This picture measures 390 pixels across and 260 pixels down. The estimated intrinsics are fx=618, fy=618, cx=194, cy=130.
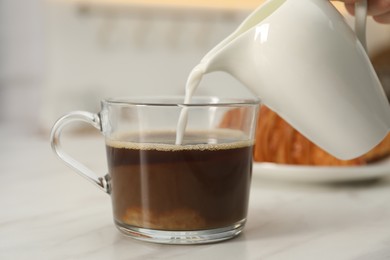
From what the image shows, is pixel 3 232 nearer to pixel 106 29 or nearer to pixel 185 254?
pixel 185 254

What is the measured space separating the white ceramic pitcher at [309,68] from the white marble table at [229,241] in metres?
0.13

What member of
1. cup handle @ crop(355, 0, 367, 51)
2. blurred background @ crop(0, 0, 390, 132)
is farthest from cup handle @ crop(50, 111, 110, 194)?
blurred background @ crop(0, 0, 390, 132)

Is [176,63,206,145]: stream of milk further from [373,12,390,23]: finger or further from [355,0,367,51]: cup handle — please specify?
[373,12,390,23]: finger

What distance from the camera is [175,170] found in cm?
67

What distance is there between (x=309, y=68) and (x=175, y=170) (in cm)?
18

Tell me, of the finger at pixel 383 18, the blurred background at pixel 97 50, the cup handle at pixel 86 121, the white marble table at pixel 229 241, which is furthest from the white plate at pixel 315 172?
the blurred background at pixel 97 50

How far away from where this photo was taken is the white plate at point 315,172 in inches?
40.3

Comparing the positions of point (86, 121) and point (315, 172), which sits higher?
point (86, 121)

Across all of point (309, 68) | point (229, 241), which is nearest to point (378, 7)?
point (309, 68)

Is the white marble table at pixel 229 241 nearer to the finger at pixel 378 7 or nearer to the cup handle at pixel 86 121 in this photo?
the cup handle at pixel 86 121

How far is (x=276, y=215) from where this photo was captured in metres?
0.85

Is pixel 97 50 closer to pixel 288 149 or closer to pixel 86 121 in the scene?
pixel 288 149

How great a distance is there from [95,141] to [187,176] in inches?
41.5

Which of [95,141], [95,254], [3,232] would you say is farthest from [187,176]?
[95,141]
